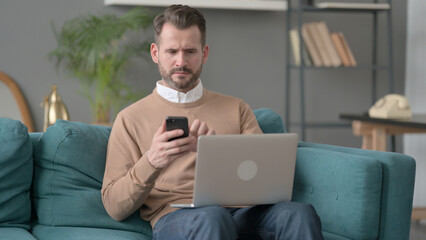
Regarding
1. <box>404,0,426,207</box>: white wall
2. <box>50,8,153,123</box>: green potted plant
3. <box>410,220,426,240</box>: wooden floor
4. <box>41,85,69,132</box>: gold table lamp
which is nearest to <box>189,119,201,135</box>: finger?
<box>41,85,69,132</box>: gold table lamp

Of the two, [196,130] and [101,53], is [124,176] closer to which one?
[196,130]

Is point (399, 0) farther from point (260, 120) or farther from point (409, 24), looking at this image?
point (260, 120)

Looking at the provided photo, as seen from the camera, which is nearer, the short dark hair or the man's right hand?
the man's right hand

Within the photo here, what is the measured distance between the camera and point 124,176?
1652 mm

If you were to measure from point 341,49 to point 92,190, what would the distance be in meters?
2.25

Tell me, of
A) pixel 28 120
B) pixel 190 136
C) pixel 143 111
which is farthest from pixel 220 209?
pixel 28 120

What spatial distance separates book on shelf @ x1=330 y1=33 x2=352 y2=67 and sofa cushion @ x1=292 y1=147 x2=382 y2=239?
1846 millimetres

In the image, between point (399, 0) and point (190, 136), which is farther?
point (399, 0)

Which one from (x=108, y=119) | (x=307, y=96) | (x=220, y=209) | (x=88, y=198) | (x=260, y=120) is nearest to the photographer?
(x=220, y=209)

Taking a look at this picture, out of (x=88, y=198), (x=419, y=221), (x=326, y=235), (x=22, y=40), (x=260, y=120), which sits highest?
(x=22, y=40)

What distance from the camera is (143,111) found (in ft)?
5.93

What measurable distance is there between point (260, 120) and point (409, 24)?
2307mm

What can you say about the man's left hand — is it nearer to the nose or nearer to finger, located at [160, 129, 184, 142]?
finger, located at [160, 129, 184, 142]

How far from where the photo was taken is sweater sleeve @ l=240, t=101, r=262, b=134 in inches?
74.6
